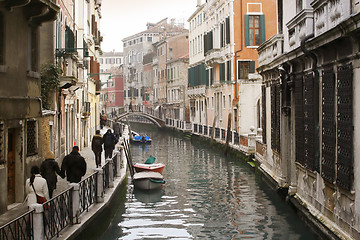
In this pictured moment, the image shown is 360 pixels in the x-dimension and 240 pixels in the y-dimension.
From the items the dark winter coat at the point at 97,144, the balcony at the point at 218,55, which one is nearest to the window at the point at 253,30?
the balcony at the point at 218,55

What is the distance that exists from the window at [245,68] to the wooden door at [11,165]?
2375cm

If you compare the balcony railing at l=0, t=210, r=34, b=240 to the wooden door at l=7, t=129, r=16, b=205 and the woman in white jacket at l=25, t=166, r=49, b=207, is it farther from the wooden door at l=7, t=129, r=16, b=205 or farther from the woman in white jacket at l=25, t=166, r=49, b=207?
the wooden door at l=7, t=129, r=16, b=205

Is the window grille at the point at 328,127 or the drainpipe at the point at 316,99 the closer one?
the window grille at the point at 328,127

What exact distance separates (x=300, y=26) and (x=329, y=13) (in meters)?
2.75

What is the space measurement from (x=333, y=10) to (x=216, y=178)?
39.8ft

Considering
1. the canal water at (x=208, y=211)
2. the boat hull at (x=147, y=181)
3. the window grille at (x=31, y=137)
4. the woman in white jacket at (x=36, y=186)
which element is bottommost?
the canal water at (x=208, y=211)

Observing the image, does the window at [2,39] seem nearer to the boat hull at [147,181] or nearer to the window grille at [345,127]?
the window grille at [345,127]

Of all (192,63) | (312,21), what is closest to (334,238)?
(312,21)

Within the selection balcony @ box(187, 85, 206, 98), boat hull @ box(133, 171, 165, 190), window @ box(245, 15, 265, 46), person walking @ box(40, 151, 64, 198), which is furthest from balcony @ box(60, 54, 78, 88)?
balcony @ box(187, 85, 206, 98)

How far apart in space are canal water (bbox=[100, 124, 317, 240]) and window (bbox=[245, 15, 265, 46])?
12.3 meters

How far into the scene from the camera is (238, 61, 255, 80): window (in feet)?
110

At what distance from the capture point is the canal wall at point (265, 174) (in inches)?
383

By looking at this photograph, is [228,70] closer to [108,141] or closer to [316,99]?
[108,141]

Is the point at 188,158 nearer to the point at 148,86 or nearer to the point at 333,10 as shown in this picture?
the point at 333,10
